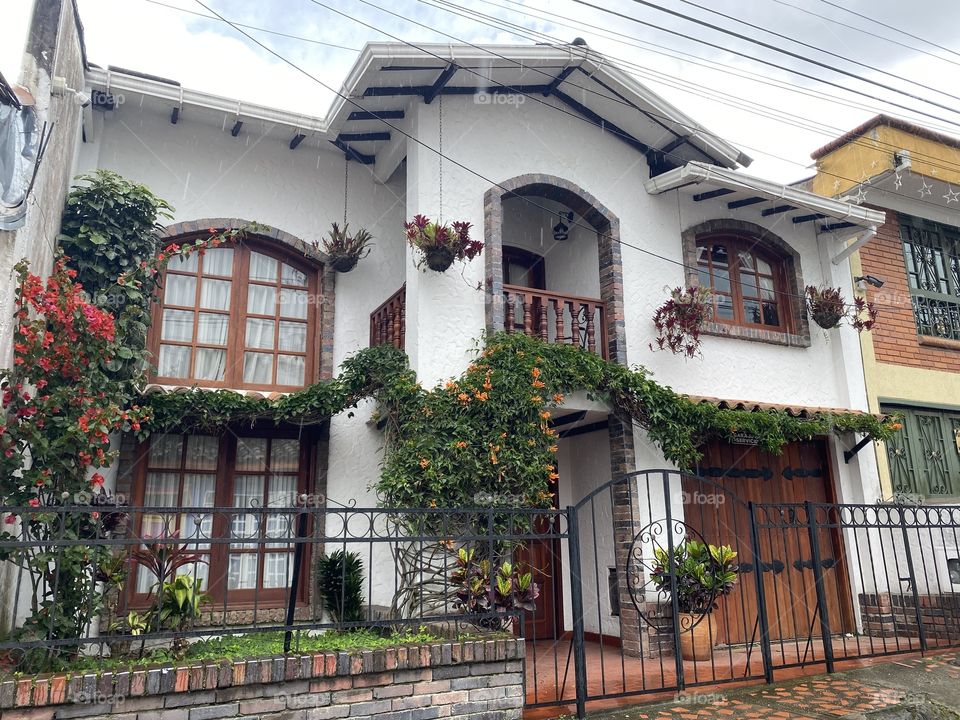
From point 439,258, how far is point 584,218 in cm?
251

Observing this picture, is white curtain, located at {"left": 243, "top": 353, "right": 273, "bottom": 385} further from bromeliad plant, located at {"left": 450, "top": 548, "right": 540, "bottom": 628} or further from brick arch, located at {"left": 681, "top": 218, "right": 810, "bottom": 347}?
brick arch, located at {"left": 681, "top": 218, "right": 810, "bottom": 347}

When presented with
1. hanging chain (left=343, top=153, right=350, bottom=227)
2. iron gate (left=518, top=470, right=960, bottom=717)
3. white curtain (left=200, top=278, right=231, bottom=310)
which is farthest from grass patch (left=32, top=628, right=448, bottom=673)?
hanging chain (left=343, top=153, right=350, bottom=227)

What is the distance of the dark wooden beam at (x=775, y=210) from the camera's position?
33.4ft

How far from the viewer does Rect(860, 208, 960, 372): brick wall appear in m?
10.8

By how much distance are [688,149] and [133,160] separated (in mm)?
6819

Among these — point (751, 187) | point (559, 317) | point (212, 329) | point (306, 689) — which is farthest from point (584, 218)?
point (306, 689)

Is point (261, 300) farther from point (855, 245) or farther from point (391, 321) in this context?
point (855, 245)

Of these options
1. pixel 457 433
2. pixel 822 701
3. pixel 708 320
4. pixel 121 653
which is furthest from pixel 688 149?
pixel 121 653

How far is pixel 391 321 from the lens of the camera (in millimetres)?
8734

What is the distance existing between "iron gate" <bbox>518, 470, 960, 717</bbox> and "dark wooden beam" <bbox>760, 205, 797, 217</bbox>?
154 inches

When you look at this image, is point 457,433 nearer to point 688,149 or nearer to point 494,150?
point 494,150

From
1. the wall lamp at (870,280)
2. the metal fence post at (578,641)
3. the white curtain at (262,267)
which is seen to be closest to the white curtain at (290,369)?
the white curtain at (262,267)

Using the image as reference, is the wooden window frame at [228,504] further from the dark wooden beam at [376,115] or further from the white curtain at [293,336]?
the dark wooden beam at [376,115]

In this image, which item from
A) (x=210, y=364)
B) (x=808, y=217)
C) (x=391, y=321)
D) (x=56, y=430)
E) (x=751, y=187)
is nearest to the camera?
(x=56, y=430)
